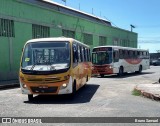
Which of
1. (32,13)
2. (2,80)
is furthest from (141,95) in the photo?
(32,13)

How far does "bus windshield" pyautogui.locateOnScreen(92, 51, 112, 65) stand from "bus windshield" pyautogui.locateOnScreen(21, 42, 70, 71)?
47.8ft

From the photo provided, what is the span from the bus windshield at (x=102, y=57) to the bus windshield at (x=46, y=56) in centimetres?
1456

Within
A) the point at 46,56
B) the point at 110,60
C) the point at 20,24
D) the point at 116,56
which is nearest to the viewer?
the point at 46,56

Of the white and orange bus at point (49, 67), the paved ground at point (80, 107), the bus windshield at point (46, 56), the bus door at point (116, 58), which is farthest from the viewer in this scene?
the bus door at point (116, 58)

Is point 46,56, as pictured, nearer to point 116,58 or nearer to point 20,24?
point 20,24

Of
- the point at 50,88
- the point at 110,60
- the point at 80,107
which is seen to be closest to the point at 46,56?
the point at 50,88

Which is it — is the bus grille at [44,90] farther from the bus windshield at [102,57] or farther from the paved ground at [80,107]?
the bus windshield at [102,57]

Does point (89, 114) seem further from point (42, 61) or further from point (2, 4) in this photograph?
point (2, 4)

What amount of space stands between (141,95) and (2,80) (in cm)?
1273

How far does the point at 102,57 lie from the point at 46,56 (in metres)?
15.3

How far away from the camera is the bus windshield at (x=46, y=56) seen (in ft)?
43.0

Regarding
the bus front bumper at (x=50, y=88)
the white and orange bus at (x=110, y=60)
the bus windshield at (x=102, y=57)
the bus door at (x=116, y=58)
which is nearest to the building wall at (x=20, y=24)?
the bus windshield at (x=102, y=57)

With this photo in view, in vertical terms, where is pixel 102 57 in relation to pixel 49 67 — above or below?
above

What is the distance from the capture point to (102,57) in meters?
28.3
